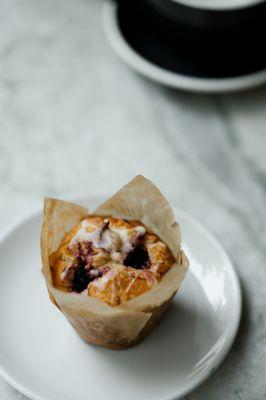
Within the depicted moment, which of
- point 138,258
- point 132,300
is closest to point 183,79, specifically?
point 138,258

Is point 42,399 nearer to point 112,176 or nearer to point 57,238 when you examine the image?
point 57,238

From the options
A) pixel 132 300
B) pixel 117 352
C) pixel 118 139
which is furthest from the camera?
pixel 118 139

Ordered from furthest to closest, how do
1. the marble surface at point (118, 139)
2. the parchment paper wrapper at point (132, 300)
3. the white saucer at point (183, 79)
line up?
the white saucer at point (183, 79) → the marble surface at point (118, 139) → the parchment paper wrapper at point (132, 300)

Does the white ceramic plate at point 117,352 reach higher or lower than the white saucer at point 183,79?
lower

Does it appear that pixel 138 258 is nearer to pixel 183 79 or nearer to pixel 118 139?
pixel 118 139

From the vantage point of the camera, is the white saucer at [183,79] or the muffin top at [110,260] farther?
the white saucer at [183,79]

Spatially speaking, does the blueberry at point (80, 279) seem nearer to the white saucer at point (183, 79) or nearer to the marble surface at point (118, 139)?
the marble surface at point (118, 139)

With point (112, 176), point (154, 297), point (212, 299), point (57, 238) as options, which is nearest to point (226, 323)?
point (212, 299)

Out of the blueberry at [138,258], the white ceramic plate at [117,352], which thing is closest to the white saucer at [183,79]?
the white ceramic plate at [117,352]
